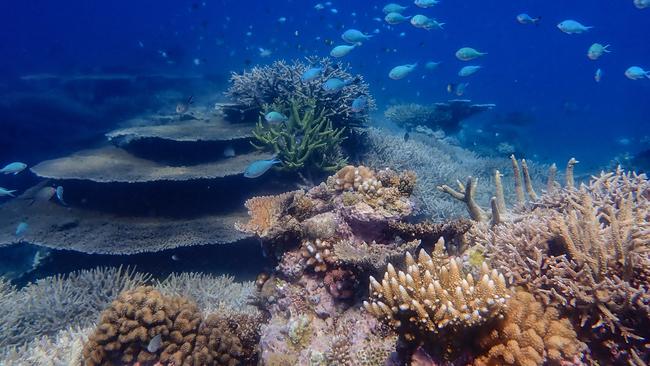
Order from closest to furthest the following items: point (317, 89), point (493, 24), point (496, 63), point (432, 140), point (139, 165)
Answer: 1. point (139, 165)
2. point (317, 89)
3. point (432, 140)
4. point (496, 63)
5. point (493, 24)

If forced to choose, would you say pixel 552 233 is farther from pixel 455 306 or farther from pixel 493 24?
pixel 493 24

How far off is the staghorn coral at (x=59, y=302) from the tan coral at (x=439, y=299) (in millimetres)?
4996

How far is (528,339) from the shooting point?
99.3 inches

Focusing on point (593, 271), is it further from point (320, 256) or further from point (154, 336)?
point (154, 336)

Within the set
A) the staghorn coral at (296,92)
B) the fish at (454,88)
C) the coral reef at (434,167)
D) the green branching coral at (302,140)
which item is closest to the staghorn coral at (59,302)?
the green branching coral at (302,140)

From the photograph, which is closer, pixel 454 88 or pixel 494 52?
pixel 454 88

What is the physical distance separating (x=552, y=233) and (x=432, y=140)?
11.6 meters

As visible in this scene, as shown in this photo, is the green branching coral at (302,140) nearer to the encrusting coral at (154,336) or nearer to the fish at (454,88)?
the encrusting coral at (154,336)

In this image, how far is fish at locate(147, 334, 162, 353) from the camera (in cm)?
370

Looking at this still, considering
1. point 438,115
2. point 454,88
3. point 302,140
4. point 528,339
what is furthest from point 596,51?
point 528,339

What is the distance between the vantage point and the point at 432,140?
1444 centimetres

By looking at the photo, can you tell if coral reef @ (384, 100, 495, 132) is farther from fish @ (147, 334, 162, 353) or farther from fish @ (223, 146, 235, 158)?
fish @ (147, 334, 162, 353)

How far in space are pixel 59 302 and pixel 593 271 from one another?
278 inches

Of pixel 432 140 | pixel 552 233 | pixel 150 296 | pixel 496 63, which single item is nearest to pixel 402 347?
pixel 552 233
